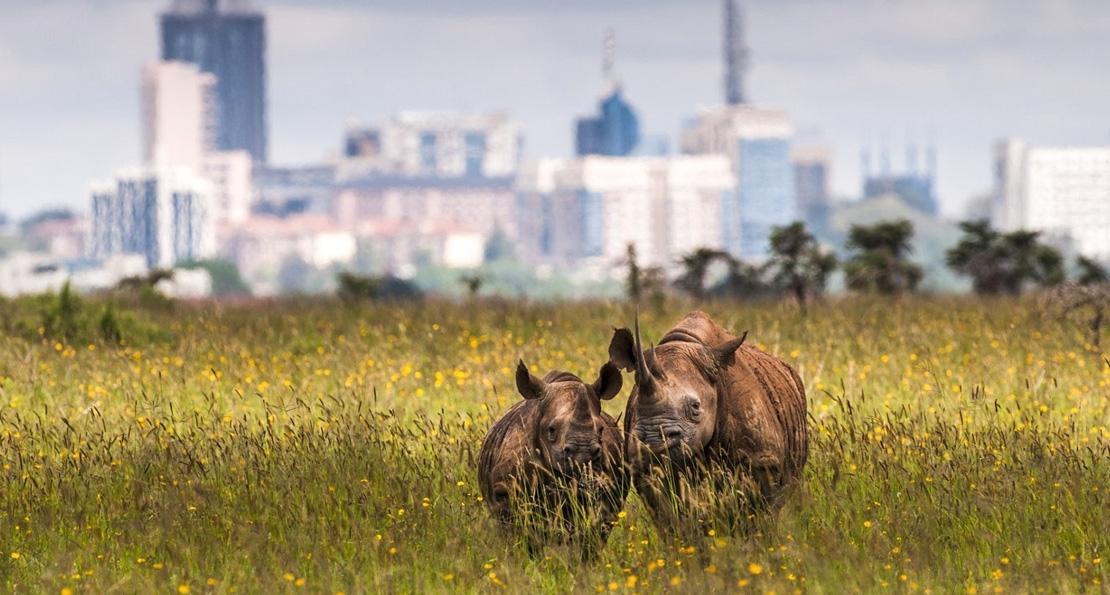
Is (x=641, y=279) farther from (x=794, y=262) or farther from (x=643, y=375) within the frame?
(x=643, y=375)

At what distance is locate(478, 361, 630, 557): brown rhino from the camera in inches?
277

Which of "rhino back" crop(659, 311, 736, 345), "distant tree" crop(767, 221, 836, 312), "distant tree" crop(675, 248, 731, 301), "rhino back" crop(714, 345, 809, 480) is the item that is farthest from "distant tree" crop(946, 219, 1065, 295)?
"rhino back" crop(659, 311, 736, 345)

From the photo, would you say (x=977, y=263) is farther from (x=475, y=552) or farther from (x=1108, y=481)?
(x=475, y=552)

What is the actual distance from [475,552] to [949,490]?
245 cm

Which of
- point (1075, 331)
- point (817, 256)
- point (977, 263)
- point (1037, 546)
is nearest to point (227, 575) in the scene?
point (1037, 546)

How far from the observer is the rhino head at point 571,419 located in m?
7.00

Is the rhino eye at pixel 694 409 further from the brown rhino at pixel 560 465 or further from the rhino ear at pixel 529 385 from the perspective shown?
the rhino ear at pixel 529 385

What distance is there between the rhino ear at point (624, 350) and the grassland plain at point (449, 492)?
0.88 meters

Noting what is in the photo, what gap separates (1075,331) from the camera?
16922mm

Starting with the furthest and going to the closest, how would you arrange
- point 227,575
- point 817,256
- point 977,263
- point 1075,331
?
point 977,263 → point 817,256 → point 1075,331 → point 227,575

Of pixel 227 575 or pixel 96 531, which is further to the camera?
pixel 96 531

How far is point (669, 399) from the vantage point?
6840mm


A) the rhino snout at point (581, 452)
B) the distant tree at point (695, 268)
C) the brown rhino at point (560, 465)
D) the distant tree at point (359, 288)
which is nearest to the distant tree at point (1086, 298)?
the brown rhino at point (560, 465)

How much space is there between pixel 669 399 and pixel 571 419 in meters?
0.41
